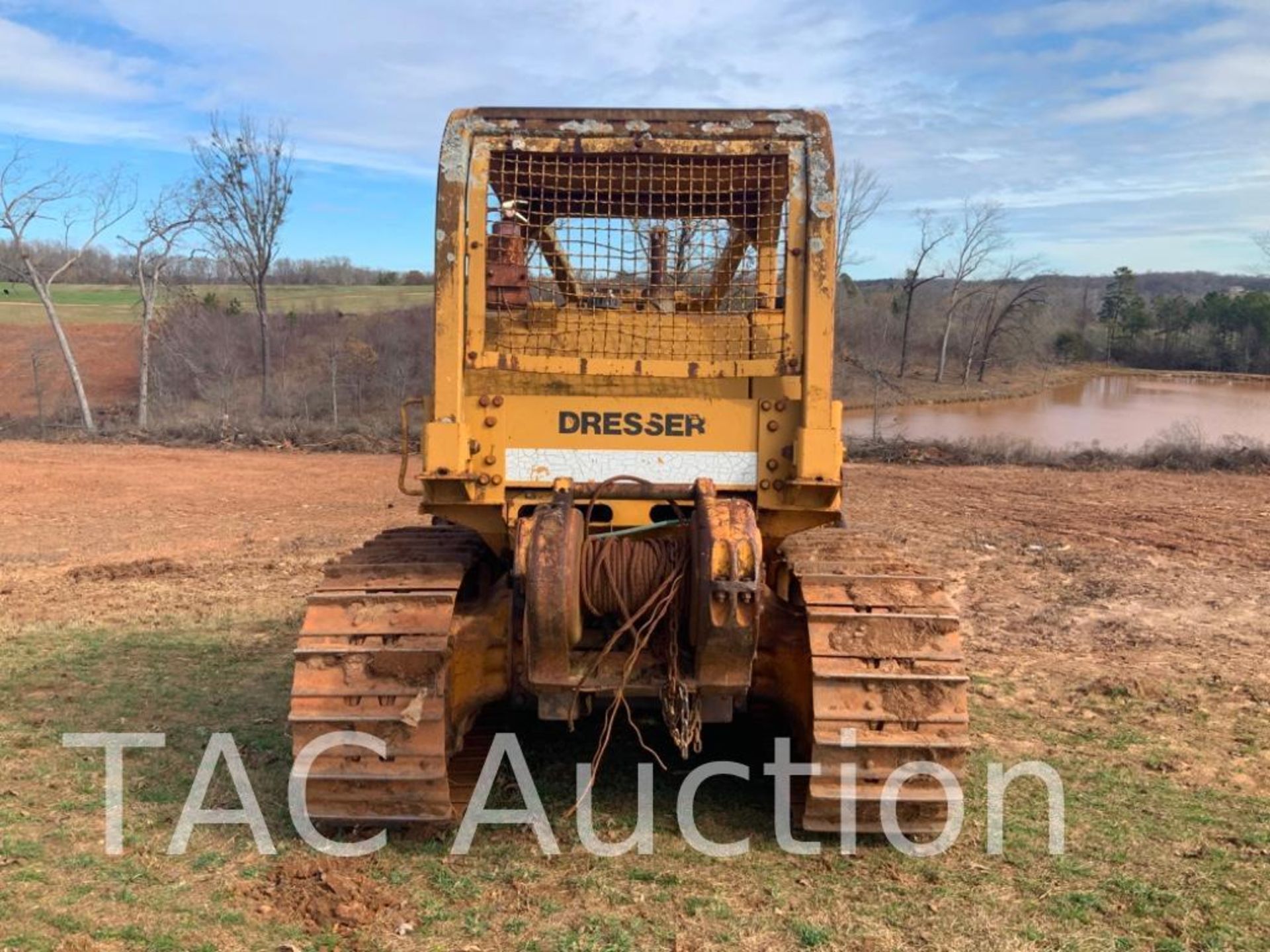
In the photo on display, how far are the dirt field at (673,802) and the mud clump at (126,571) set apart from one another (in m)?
0.04

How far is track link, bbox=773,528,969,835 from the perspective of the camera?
4.03 m

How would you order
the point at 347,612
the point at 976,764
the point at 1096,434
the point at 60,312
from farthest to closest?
the point at 60,312 → the point at 1096,434 → the point at 976,764 → the point at 347,612

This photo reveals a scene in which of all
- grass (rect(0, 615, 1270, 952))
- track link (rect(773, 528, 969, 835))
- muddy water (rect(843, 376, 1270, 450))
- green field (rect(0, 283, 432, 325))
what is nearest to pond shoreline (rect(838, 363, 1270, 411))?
muddy water (rect(843, 376, 1270, 450))

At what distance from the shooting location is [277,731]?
18.7ft

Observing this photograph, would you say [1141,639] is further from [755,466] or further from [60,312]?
[60,312]

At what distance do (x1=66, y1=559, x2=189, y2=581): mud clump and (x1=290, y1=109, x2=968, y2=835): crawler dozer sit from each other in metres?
6.15

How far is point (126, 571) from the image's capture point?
10.1m

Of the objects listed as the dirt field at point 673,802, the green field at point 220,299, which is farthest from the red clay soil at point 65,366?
the dirt field at point 673,802

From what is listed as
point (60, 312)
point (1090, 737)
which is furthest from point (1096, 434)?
point (60, 312)

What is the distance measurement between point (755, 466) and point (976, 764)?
2078mm

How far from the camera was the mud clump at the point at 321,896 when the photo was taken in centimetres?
368

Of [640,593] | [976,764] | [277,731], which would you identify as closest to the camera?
[640,593]

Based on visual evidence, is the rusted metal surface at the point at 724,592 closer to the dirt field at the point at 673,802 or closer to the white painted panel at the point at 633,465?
the white painted panel at the point at 633,465

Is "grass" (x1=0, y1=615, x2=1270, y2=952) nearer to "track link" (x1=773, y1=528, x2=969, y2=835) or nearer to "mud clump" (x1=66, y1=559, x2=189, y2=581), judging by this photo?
"track link" (x1=773, y1=528, x2=969, y2=835)
